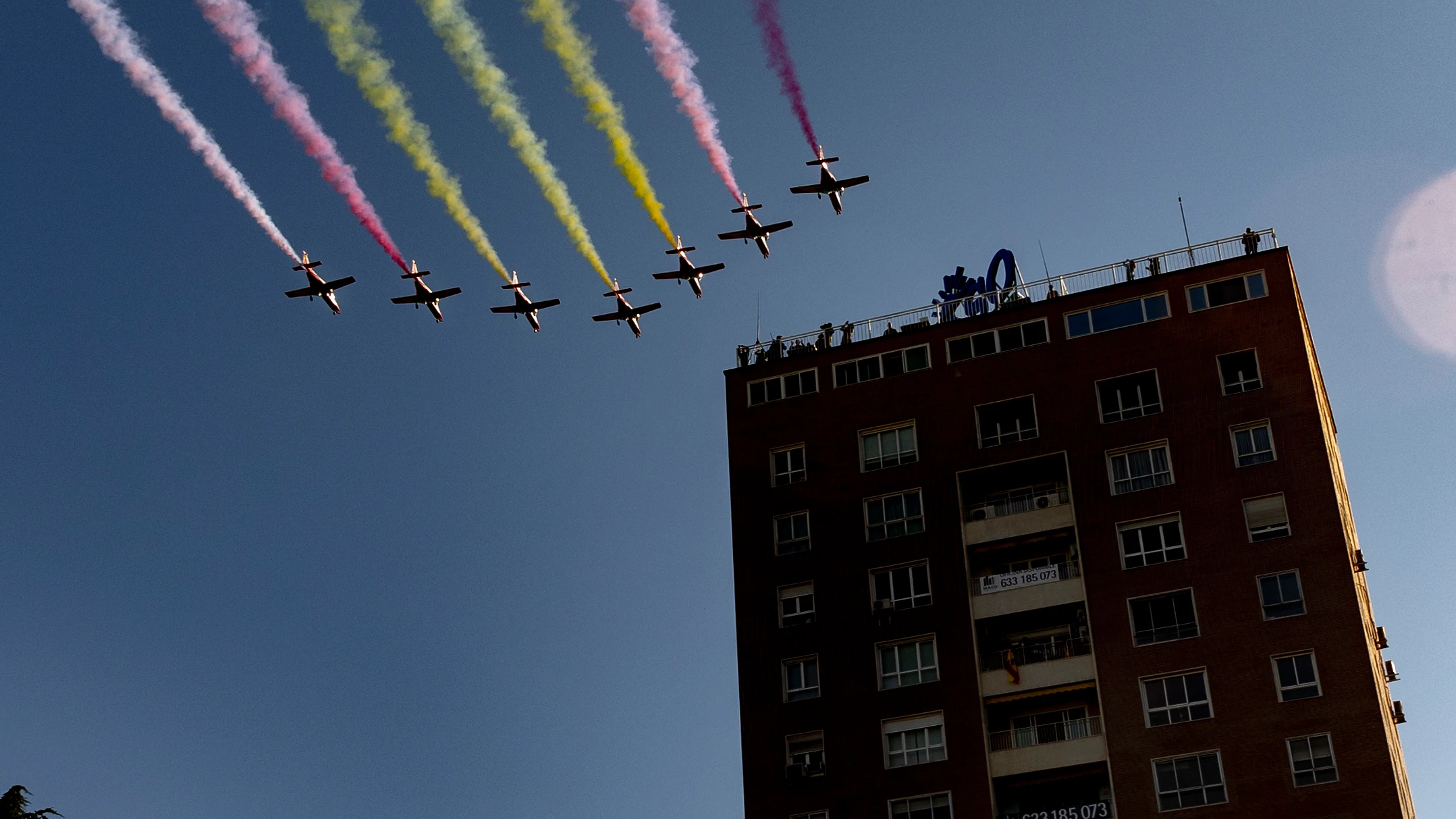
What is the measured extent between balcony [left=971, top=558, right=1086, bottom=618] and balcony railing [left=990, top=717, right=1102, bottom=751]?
5.38 meters

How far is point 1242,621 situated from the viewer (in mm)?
70938

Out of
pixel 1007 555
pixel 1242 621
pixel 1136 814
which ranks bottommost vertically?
pixel 1136 814

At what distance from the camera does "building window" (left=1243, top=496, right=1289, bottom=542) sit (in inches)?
2854

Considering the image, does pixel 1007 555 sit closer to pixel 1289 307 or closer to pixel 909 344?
pixel 909 344

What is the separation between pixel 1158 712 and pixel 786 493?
21091 millimetres

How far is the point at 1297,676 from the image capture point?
226 feet

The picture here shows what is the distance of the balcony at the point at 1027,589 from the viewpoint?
75.6 meters

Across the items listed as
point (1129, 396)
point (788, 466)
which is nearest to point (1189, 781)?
point (1129, 396)

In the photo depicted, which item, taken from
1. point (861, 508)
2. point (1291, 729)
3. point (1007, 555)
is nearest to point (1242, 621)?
point (1291, 729)

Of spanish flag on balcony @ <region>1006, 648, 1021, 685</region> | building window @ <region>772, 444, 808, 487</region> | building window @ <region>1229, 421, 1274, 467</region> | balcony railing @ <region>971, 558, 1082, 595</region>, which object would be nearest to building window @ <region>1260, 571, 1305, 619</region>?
building window @ <region>1229, 421, 1274, 467</region>

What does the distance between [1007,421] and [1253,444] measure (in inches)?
453

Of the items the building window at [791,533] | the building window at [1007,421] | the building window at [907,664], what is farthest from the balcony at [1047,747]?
the building window at [1007,421]

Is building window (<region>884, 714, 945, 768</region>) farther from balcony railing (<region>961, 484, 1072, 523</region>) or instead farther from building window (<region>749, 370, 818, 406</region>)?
building window (<region>749, 370, 818, 406</region>)

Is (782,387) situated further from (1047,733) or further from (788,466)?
(1047,733)
